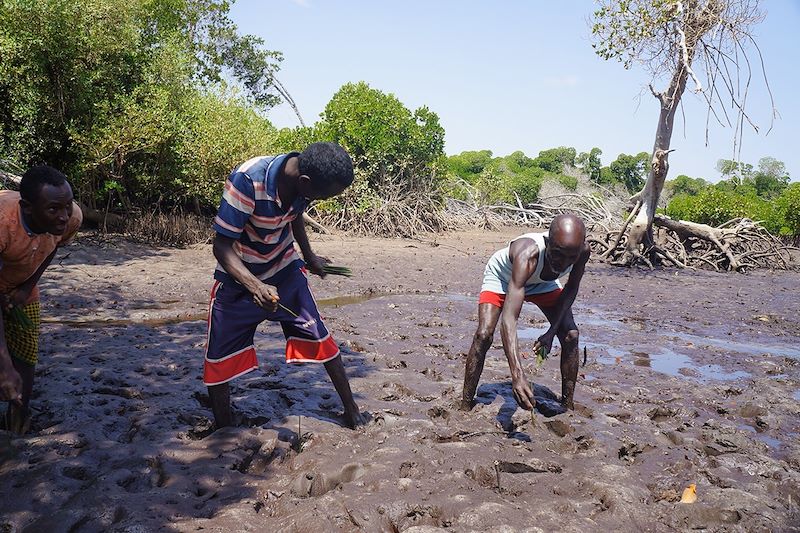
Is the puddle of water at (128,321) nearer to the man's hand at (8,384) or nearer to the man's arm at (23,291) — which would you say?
the man's arm at (23,291)

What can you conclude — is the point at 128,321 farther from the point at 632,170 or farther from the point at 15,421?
the point at 632,170

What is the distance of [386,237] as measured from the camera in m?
16.1

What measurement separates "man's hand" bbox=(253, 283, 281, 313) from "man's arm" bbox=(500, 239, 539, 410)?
1.45 meters

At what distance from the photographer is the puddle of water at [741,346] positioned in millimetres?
6922

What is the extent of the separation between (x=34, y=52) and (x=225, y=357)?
30.5 ft

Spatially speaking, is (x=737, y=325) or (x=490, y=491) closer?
(x=490, y=491)

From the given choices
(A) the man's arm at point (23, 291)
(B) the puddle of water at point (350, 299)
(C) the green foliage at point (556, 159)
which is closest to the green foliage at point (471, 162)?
(C) the green foliage at point (556, 159)

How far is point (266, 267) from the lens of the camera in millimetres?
3588

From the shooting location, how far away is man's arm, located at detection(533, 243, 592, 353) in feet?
13.8

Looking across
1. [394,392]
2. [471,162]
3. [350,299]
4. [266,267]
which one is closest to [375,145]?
[350,299]

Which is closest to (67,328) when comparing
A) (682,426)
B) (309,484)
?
(309,484)

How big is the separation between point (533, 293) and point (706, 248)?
13438 millimetres

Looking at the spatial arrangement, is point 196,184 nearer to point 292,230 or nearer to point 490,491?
point 292,230

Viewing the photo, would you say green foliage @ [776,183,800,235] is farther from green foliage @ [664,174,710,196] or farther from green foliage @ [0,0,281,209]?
green foliage @ [664,174,710,196]
